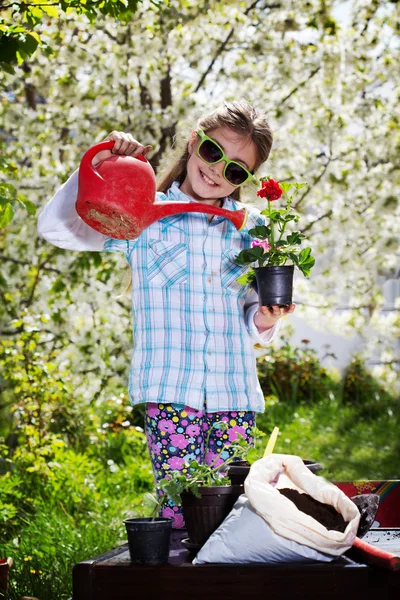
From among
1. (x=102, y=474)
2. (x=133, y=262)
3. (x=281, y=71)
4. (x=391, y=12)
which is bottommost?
(x=102, y=474)

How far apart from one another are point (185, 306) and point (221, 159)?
0.44 metres

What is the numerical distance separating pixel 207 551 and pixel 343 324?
7.52 metres

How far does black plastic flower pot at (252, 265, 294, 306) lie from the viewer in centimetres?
227

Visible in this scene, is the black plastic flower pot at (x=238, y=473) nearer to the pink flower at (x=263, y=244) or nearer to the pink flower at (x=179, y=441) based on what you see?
the pink flower at (x=179, y=441)

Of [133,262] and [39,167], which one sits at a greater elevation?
[39,167]

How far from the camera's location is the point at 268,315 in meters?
2.36

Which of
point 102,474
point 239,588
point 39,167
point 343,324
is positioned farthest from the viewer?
point 343,324

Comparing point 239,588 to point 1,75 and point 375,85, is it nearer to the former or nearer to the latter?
point 1,75

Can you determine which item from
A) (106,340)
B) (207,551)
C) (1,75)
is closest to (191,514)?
(207,551)

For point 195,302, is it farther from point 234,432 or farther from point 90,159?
point 90,159

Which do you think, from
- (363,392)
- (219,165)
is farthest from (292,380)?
(219,165)

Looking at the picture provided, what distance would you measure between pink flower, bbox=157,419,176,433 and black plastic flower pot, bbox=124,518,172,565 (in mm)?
592

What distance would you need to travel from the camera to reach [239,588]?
5.39ft

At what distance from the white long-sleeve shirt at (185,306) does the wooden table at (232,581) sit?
0.69m
